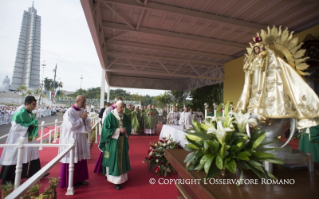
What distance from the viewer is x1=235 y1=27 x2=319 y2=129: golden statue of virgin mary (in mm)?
1368

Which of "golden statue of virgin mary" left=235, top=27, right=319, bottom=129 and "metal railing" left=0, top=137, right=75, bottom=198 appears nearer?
"metal railing" left=0, top=137, right=75, bottom=198

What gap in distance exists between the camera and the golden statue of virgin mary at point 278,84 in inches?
53.9

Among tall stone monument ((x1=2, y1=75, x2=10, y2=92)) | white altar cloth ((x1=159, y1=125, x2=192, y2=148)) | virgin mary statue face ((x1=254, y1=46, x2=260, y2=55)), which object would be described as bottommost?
white altar cloth ((x1=159, y1=125, x2=192, y2=148))

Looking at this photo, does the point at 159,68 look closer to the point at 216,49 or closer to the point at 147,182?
the point at 216,49

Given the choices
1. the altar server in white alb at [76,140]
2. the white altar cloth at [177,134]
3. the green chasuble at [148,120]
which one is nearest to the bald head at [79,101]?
the altar server in white alb at [76,140]

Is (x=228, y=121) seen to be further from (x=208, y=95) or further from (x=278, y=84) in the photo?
(x=208, y=95)

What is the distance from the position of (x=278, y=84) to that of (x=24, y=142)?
4.39m

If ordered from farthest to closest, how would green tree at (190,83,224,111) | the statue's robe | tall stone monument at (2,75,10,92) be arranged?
tall stone monument at (2,75,10,92)
green tree at (190,83,224,111)
the statue's robe

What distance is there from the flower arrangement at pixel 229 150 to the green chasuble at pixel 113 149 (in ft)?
8.69

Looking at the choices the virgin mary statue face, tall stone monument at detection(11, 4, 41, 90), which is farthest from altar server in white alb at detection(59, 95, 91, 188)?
tall stone monument at detection(11, 4, 41, 90)

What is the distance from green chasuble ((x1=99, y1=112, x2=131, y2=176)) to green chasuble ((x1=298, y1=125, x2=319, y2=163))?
3.14m

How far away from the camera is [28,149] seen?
147 inches

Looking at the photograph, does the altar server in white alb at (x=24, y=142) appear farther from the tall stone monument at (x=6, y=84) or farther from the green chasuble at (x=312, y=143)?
the tall stone monument at (x=6, y=84)

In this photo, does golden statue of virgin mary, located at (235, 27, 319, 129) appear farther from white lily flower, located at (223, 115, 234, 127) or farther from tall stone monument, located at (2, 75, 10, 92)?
tall stone monument, located at (2, 75, 10, 92)
